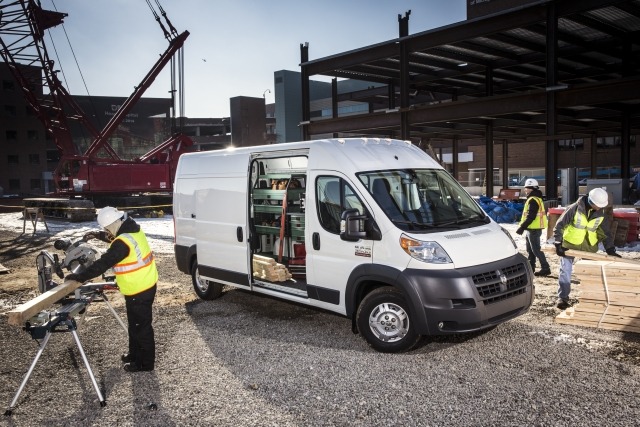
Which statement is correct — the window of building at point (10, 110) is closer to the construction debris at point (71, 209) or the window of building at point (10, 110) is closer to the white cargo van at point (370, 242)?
the construction debris at point (71, 209)

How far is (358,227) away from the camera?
19.4ft

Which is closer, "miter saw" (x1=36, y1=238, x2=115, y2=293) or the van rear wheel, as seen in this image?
"miter saw" (x1=36, y1=238, x2=115, y2=293)

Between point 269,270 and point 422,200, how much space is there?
2467 mm

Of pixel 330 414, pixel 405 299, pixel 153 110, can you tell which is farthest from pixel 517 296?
pixel 153 110

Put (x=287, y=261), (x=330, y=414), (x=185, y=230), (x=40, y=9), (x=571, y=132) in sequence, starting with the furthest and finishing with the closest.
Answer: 1. (x=571, y=132)
2. (x=40, y=9)
3. (x=185, y=230)
4. (x=287, y=261)
5. (x=330, y=414)

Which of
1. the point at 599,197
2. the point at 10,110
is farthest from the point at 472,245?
the point at 10,110

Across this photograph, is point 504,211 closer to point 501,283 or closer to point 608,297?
point 608,297

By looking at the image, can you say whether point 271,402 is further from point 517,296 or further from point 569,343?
point 569,343

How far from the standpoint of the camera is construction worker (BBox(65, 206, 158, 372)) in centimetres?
549

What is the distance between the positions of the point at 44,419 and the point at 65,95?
29202mm

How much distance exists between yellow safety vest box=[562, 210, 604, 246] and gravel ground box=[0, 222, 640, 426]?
1.10 meters

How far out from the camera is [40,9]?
91.9 feet

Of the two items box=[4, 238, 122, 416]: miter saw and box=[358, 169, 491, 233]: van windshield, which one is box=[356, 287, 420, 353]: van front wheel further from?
box=[4, 238, 122, 416]: miter saw

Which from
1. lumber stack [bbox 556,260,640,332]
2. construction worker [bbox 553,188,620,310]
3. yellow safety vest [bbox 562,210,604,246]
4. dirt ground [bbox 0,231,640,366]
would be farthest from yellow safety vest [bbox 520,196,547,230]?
lumber stack [bbox 556,260,640,332]
